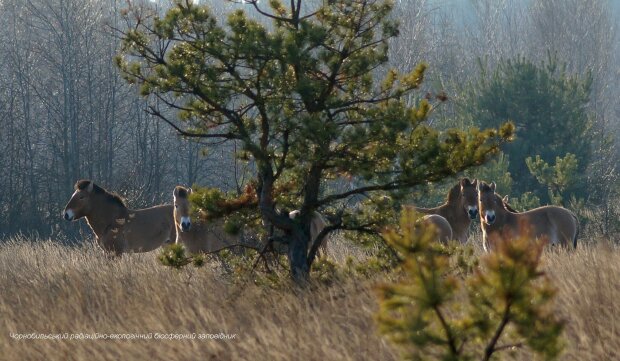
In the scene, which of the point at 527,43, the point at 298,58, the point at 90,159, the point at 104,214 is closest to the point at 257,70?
the point at 298,58

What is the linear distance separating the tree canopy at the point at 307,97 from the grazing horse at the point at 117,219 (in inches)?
300

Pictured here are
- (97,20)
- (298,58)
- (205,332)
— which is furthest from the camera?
(97,20)

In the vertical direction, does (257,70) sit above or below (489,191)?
above

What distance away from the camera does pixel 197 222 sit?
1541cm

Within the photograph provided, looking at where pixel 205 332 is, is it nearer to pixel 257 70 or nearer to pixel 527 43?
pixel 257 70

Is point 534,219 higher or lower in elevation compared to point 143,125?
lower

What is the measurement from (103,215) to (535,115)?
42.5 feet

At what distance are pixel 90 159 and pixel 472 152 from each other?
88.4 ft

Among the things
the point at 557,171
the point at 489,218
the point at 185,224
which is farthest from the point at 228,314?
the point at 557,171

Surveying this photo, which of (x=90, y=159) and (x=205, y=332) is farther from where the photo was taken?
(x=90, y=159)

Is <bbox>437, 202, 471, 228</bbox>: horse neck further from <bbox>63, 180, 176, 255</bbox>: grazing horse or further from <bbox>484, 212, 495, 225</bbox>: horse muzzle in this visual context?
<bbox>63, 180, 176, 255</bbox>: grazing horse

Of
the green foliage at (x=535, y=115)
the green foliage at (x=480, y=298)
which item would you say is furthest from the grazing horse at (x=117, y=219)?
the green foliage at (x=480, y=298)

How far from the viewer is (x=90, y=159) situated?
34.5m

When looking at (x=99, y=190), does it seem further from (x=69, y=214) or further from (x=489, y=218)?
(x=489, y=218)
